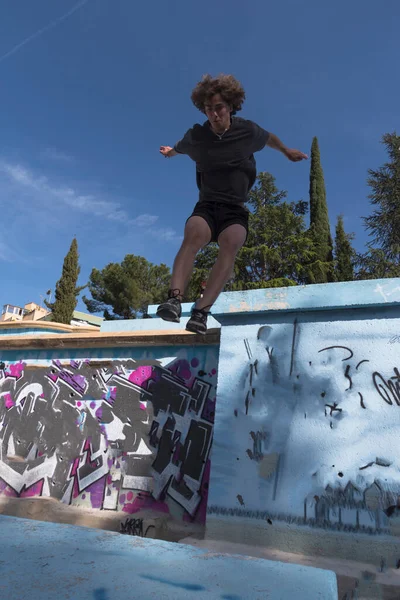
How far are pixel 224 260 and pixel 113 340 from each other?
409cm

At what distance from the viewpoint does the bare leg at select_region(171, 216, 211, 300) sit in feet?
10.2

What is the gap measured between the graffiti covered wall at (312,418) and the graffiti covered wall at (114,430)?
3.06 ft

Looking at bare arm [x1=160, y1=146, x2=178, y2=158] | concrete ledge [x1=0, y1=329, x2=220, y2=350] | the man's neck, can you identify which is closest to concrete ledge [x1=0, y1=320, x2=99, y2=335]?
concrete ledge [x1=0, y1=329, x2=220, y2=350]

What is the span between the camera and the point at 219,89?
2.92 meters

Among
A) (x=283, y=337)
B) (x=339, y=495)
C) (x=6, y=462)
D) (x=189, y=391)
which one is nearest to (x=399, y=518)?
(x=339, y=495)

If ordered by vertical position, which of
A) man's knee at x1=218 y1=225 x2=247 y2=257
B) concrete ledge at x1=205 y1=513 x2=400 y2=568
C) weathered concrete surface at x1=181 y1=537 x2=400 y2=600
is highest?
man's knee at x1=218 y1=225 x2=247 y2=257

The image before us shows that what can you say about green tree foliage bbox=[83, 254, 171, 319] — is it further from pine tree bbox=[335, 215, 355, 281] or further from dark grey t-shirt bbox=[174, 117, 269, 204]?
dark grey t-shirt bbox=[174, 117, 269, 204]

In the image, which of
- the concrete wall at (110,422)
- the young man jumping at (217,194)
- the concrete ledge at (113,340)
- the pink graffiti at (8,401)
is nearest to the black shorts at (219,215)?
the young man jumping at (217,194)

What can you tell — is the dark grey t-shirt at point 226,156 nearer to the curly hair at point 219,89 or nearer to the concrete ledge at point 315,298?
the curly hair at point 219,89

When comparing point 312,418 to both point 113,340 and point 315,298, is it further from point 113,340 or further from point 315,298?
point 113,340

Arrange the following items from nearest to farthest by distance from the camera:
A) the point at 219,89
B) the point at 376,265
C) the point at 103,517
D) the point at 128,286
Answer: the point at 219,89, the point at 103,517, the point at 376,265, the point at 128,286

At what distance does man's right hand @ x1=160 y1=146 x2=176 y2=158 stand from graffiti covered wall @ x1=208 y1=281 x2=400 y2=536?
2195 mm

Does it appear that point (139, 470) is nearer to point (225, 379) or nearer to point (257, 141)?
point (225, 379)

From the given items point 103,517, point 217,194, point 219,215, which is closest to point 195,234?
point 219,215
